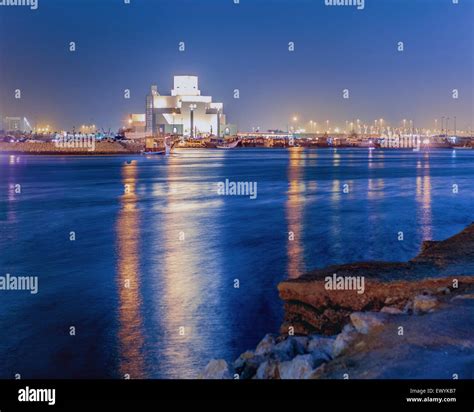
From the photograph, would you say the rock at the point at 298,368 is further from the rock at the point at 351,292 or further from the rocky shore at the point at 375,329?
the rock at the point at 351,292

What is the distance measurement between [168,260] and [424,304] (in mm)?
4864

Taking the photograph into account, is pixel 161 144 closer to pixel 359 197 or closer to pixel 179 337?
pixel 359 197

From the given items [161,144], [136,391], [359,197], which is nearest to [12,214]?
[359,197]

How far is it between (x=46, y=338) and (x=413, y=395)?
3.36 meters

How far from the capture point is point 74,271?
8672 mm

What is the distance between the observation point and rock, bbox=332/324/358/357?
439 centimetres

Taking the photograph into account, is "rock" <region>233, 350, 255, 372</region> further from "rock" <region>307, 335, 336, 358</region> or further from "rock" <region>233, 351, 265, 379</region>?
"rock" <region>307, 335, 336, 358</region>

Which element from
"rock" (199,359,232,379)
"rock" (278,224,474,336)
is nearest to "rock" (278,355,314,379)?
"rock" (199,359,232,379)

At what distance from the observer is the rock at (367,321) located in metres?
4.62

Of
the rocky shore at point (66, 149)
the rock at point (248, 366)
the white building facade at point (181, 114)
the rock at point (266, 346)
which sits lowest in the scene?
the rock at point (248, 366)

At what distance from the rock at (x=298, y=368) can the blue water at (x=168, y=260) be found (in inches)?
41.5

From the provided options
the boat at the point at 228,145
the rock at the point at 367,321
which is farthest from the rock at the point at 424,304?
the boat at the point at 228,145

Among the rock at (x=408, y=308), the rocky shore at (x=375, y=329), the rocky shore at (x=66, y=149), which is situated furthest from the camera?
the rocky shore at (x=66, y=149)

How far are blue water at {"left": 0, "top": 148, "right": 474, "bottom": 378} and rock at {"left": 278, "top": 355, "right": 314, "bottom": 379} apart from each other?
1.05 m
